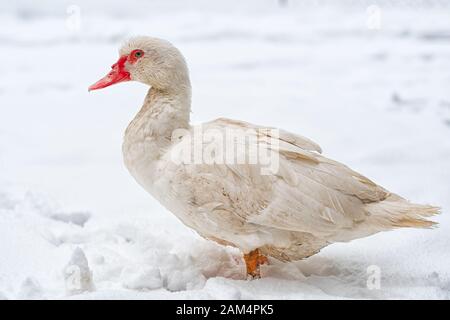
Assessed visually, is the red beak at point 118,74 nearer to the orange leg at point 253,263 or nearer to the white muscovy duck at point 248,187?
the white muscovy duck at point 248,187

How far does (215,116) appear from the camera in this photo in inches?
127

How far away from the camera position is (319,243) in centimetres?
145

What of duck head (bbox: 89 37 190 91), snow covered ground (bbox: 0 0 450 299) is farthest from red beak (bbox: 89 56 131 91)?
snow covered ground (bbox: 0 0 450 299)

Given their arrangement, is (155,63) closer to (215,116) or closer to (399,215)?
(399,215)

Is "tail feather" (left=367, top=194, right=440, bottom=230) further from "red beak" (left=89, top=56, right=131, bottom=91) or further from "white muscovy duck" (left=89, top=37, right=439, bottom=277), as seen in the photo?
"red beak" (left=89, top=56, right=131, bottom=91)

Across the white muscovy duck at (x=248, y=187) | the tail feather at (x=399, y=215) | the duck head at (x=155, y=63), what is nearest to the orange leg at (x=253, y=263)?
the white muscovy duck at (x=248, y=187)

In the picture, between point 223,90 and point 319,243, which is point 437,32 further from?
point 319,243

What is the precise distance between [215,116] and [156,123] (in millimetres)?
1747

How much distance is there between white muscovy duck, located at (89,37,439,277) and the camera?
4.49 ft

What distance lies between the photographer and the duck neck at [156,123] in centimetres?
147

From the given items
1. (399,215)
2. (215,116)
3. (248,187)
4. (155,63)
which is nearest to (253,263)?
(248,187)

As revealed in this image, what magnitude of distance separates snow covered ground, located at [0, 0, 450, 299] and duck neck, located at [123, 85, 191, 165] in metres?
0.27

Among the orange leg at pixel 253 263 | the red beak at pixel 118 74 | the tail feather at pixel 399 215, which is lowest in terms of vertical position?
the orange leg at pixel 253 263

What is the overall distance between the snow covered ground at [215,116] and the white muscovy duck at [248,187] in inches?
4.7
